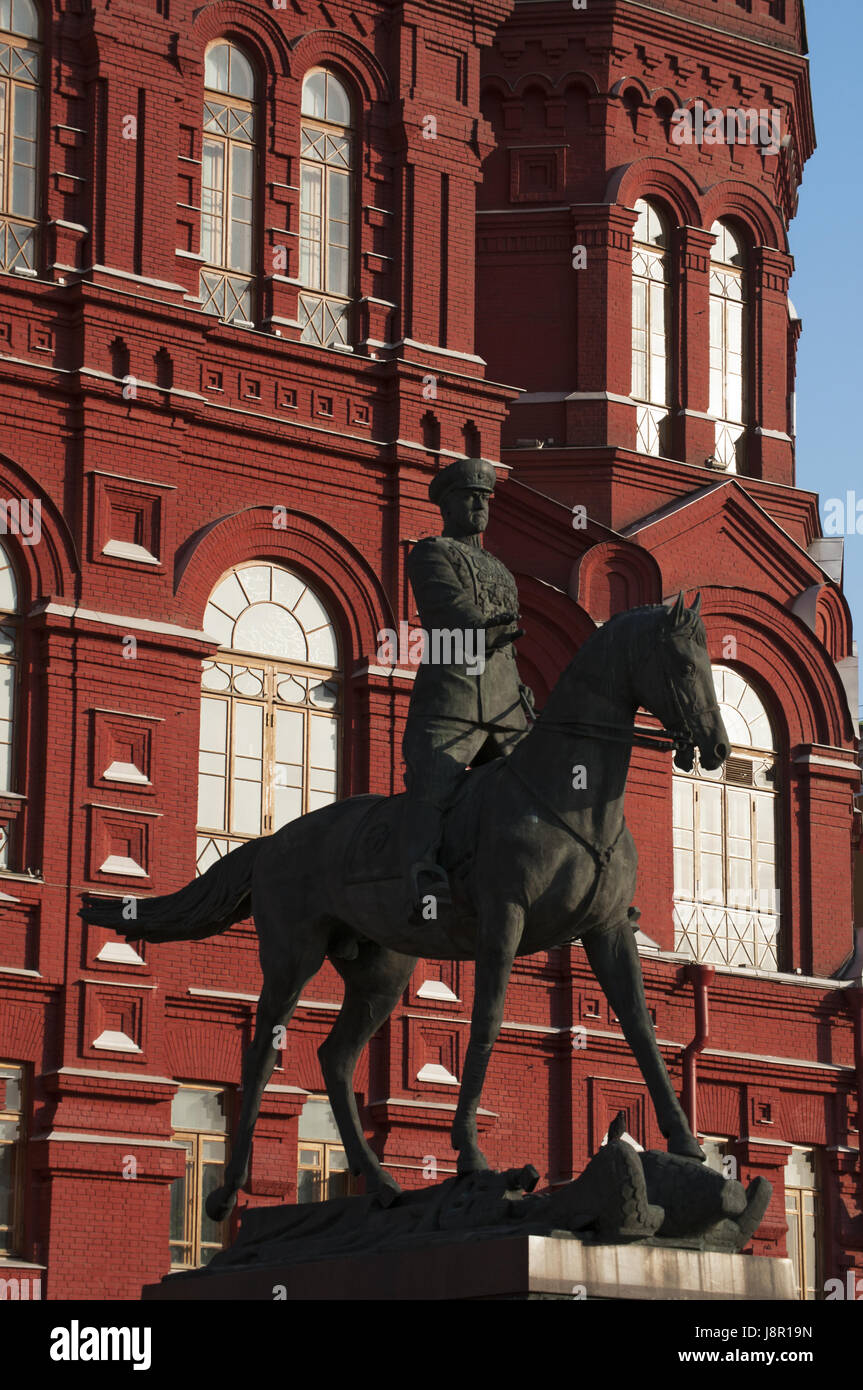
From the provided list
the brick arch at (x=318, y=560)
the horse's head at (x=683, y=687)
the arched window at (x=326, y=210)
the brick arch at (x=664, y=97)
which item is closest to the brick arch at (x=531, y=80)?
the brick arch at (x=664, y=97)

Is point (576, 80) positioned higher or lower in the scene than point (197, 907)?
higher

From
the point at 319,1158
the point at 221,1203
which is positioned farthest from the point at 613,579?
the point at 221,1203

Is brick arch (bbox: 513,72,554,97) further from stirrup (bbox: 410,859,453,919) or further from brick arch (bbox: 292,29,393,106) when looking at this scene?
stirrup (bbox: 410,859,453,919)

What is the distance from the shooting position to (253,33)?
26.0 m

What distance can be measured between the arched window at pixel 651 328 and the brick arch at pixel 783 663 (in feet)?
6.81

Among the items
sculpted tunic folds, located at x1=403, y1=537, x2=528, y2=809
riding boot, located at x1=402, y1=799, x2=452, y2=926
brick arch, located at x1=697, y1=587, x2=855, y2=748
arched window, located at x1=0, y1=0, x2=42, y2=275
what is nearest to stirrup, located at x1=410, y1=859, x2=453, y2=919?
riding boot, located at x1=402, y1=799, x2=452, y2=926

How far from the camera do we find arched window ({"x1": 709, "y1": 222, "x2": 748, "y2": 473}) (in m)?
30.5

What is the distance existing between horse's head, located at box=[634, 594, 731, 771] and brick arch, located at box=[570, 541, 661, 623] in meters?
14.2

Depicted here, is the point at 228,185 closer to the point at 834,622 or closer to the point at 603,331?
the point at 603,331

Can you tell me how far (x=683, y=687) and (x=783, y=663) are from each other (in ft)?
52.7

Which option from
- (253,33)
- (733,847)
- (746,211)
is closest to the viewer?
(253,33)

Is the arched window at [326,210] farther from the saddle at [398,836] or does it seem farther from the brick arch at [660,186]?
the saddle at [398,836]

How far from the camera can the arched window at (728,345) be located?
100 ft

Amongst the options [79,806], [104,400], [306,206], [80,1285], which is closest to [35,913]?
[79,806]
